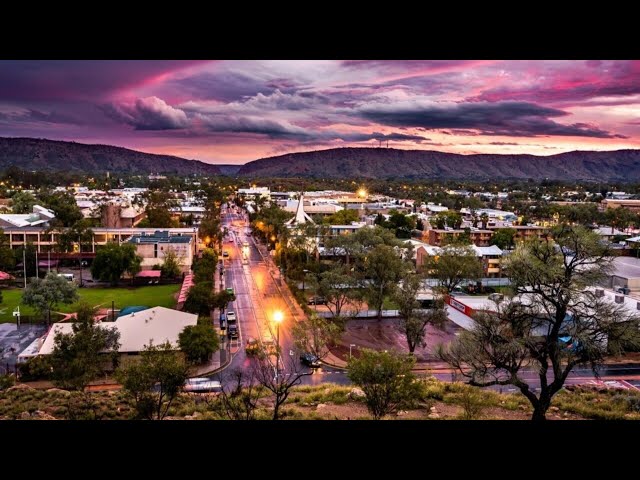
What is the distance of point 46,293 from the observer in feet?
Result: 47.2

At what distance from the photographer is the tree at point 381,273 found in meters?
15.5

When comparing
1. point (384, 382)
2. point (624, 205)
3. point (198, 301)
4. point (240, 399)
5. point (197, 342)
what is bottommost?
point (197, 342)

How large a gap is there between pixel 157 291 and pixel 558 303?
15836 millimetres

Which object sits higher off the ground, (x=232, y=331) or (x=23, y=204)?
(x=23, y=204)

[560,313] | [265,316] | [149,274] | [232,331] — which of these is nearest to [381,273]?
[265,316]

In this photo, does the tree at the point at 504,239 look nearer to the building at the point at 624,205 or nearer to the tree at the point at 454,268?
the tree at the point at 454,268

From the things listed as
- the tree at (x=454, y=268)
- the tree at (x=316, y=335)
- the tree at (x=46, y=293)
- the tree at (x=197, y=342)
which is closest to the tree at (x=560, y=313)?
the tree at (x=316, y=335)

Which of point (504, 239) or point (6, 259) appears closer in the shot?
point (6, 259)

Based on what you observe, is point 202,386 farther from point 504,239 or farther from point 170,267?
point 504,239

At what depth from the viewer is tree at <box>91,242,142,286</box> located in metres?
19.5

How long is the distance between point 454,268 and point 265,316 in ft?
23.1

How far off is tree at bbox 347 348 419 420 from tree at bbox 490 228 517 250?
67.7ft
